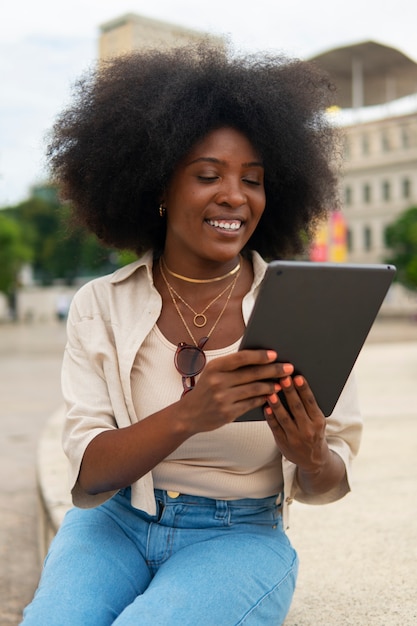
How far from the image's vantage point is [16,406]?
382 inches

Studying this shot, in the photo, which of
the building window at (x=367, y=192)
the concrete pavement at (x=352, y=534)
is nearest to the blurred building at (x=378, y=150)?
the building window at (x=367, y=192)

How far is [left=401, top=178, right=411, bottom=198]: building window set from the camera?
66562 mm

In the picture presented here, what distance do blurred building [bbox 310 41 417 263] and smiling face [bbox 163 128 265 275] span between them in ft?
209

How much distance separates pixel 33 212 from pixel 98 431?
71038mm

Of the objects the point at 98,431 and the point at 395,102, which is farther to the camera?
the point at 395,102

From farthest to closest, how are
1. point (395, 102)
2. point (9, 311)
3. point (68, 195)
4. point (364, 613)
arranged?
1. point (395, 102)
2. point (9, 311)
3. point (68, 195)
4. point (364, 613)

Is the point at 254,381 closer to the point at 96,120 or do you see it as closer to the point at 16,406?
the point at 96,120

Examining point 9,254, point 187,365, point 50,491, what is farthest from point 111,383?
point 9,254

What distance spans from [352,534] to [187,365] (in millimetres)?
1527

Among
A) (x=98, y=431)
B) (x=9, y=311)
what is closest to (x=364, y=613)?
(x=98, y=431)

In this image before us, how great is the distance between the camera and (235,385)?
1829 mm

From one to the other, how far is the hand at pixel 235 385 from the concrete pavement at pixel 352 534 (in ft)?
2.90

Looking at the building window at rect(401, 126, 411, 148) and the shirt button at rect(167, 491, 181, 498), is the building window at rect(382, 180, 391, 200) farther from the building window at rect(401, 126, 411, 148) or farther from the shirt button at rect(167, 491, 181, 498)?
the shirt button at rect(167, 491, 181, 498)

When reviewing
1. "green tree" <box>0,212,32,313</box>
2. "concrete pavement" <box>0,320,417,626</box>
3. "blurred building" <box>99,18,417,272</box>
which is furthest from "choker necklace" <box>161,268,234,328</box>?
"blurred building" <box>99,18,417,272</box>
